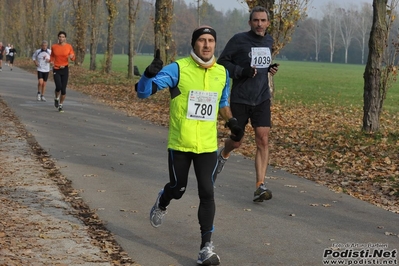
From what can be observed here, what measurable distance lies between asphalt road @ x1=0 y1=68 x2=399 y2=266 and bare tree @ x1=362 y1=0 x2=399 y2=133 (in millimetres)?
3818

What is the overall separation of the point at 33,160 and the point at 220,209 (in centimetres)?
411

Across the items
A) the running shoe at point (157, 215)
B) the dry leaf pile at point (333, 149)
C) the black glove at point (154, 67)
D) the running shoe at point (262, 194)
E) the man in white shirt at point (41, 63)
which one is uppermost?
the black glove at point (154, 67)

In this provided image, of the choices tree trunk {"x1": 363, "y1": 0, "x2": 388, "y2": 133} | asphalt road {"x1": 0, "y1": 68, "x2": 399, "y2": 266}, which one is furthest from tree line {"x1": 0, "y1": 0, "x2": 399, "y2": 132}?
asphalt road {"x1": 0, "y1": 68, "x2": 399, "y2": 266}

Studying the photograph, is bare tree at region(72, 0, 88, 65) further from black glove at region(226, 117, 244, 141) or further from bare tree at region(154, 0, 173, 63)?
black glove at region(226, 117, 244, 141)

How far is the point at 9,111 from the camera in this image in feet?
62.6

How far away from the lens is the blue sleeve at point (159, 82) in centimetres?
597

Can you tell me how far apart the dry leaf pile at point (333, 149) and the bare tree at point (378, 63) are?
0.45 metres

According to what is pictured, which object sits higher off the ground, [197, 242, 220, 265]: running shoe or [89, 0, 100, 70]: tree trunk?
[89, 0, 100, 70]: tree trunk

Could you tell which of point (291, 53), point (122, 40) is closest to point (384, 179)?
point (122, 40)

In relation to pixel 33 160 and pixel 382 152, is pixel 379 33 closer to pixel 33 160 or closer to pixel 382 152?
pixel 382 152

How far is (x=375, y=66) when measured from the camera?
14242 mm

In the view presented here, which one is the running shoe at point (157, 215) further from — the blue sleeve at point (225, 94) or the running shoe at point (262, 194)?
the running shoe at point (262, 194)

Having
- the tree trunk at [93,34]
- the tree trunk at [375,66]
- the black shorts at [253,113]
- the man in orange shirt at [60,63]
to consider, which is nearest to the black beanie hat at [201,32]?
the black shorts at [253,113]

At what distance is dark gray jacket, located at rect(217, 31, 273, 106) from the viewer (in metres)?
8.60
